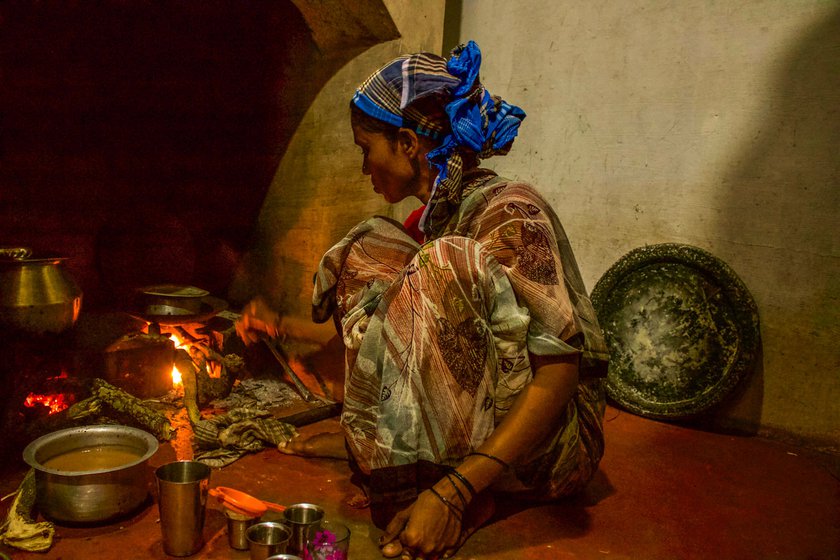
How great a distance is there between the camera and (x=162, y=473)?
1680 millimetres

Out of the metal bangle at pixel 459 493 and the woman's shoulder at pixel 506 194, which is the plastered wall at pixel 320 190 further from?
the metal bangle at pixel 459 493

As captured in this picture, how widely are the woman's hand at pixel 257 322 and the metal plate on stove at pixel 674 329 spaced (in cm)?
197

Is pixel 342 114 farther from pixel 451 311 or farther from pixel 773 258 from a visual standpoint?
pixel 773 258

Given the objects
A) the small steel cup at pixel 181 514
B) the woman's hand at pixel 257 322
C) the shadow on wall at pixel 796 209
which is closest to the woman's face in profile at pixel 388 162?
the small steel cup at pixel 181 514

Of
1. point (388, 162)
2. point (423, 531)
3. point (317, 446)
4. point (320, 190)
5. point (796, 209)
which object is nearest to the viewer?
point (423, 531)

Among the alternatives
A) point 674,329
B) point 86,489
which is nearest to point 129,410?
point 86,489

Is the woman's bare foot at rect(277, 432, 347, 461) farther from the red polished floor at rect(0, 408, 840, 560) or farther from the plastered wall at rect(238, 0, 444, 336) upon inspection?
the plastered wall at rect(238, 0, 444, 336)

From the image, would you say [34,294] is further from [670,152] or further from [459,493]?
[670,152]

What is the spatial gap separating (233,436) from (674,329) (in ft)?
7.56

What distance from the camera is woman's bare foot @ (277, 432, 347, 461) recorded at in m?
2.30

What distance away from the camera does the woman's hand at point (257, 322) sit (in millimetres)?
3406

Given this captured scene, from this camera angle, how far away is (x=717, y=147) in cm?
302

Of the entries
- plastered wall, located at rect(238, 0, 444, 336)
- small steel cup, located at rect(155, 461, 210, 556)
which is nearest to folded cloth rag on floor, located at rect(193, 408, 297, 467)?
small steel cup, located at rect(155, 461, 210, 556)

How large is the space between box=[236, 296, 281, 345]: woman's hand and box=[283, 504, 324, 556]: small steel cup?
6.22 feet
